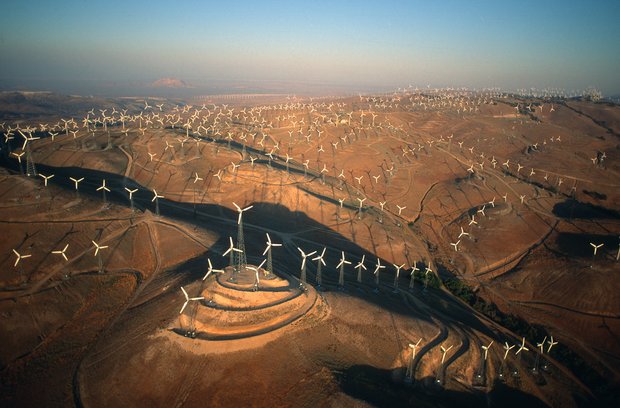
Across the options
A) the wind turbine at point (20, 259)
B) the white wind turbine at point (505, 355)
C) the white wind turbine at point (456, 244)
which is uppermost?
the wind turbine at point (20, 259)

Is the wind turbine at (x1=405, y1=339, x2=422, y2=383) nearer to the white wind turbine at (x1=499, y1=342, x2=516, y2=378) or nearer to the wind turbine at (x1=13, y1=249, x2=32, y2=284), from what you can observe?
the white wind turbine at (x1=499, y1=342, x2=516, y2=378)

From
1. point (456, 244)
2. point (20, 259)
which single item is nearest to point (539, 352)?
point (456, 244)

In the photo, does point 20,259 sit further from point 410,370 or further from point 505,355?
point 505,355

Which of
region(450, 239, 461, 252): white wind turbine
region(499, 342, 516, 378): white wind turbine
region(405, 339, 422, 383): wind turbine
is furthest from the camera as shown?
region(450, 239, 461, 252): white wind turbine

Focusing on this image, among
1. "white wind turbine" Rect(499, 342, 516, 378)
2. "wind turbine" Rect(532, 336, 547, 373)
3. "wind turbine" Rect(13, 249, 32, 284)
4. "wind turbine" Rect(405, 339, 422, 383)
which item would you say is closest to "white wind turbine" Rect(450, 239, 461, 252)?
"wind turbine" Rect(532, 336, 547, 373)

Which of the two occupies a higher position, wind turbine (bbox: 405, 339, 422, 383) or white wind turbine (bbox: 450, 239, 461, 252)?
wind turbine (bbox: 405, 339, 422, 383)

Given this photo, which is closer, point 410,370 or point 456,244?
point 410,370

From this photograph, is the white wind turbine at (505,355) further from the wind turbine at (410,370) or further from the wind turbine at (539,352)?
the wind turbine at (410,370)

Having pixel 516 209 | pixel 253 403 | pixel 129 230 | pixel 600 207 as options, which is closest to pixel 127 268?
pixel 129 230

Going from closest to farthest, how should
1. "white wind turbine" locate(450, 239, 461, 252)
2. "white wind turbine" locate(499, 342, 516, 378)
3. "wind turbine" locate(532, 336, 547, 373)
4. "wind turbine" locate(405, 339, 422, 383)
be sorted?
"wind turbine" locate(405, 339, 422, 383) → "white wind turbine" locate(499, 342, 516, 378) → "wind turbine" locate(532, 336, 547, 373) → "white wind turbine" locate(450, 239, 461, 252)

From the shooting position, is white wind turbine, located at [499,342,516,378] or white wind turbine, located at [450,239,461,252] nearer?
white wind turbine, located at [499,342,516,378]

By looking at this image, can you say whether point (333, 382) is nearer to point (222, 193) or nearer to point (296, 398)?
point (296, 398)

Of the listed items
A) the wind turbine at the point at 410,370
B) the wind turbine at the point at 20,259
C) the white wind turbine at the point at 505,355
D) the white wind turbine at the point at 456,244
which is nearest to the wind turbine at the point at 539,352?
the white wind turbine at the point at 505,355
